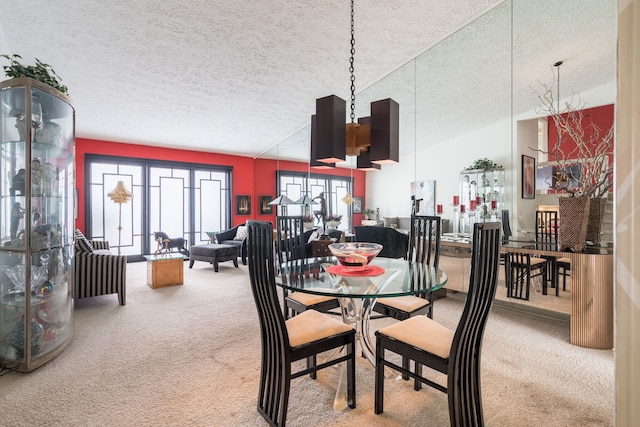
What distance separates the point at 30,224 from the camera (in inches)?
86.3

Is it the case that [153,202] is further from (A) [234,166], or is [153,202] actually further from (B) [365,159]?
(B) [365,159]

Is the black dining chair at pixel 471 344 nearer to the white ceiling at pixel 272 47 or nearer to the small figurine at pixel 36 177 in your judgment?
the white ceiling at pixel 272 47

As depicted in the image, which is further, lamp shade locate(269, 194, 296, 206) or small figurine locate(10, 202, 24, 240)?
lamp shade locate(269, 194, 296, 206)

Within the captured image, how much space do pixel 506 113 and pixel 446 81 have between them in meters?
1.02

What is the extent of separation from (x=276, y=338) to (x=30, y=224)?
6.77ft

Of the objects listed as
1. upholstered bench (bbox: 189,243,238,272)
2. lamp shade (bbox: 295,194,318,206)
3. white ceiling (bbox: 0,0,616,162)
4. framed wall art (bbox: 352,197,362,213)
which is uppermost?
white ceiling (bbox: 0,0,616,162)

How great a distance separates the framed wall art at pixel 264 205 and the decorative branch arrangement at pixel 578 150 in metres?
6.32

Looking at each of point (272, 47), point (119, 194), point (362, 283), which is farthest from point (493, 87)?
point (119, 194)

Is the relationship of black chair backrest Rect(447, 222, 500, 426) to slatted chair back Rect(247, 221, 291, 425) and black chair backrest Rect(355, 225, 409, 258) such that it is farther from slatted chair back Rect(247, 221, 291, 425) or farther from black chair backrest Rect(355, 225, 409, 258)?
black chair backrest Rect(355, 225, 409, 258)

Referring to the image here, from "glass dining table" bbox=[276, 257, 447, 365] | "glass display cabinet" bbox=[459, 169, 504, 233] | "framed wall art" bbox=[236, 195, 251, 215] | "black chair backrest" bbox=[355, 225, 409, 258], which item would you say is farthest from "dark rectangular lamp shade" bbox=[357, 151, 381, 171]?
"framed wall art" bbox=[236, 195, 251, 215]

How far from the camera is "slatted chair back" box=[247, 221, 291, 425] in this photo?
1.56 metres

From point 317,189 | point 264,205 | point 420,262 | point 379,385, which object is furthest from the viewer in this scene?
point 264,205

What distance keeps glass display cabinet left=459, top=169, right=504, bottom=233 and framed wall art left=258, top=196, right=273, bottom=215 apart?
218 inches

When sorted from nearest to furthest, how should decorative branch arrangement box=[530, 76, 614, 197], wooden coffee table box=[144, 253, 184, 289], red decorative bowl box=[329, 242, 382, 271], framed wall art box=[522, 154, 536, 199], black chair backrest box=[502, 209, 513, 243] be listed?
red decorative bowl box=[329, 242, 382, 271], decorative branch arrangement box=[530, 76, 614, 197], framed wall art box=[522, 154, 536, 199], black chair backrest box=[502, 209, 513, 243], wooden coffee table box=[144, 253, 184, 289]
